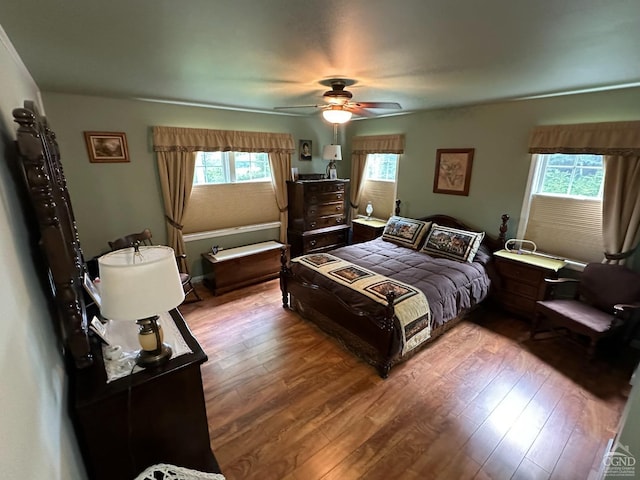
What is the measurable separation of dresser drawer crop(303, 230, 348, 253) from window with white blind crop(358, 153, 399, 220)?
71cm

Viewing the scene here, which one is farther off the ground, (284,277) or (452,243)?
(452,243)

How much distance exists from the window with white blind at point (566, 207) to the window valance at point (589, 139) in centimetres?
15

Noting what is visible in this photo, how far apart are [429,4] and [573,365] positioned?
3142 mm

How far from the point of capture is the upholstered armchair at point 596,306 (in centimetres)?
249

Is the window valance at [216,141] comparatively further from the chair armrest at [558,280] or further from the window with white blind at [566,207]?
the chair armrest at [558,280]

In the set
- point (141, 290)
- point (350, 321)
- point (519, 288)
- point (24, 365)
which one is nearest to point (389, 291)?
point (350, 321)

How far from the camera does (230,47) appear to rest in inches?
67.1

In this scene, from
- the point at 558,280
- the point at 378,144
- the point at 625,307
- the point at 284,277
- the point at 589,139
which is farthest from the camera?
the point at 378,144

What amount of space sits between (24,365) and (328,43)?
6.16 ft

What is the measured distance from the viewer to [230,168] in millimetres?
4223

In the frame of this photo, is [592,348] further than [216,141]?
No

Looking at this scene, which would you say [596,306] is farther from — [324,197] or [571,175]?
[324,197]

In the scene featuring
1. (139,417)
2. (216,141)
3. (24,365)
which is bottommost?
(139,417)

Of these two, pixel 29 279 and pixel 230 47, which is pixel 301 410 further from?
pixel 230 47
